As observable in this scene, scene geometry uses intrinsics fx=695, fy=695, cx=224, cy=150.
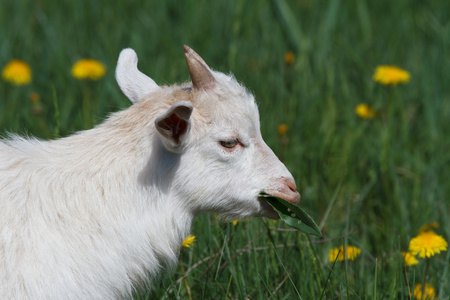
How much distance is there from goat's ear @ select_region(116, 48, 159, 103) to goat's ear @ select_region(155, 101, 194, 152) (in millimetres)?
464

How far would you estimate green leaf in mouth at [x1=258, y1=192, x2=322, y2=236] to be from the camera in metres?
3.20

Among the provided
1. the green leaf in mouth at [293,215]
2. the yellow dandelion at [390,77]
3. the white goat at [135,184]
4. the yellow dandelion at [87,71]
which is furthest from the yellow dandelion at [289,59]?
the green leaf in mouth at [293,215]

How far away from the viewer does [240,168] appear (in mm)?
3164

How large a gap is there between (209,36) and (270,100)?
3.39ft

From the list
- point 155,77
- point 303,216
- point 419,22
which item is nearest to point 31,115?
point 155,77

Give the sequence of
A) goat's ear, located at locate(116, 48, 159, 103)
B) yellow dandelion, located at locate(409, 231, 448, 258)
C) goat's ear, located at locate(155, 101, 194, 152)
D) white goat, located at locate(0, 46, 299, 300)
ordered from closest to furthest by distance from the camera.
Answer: goat's ear, located at locate(155, 101, 194, 152) < white goat, located at locate(0, 46, 299, 300) < goat's ear, located at locate(116, 48, 159, 103) < yellow dandelion, located at locate(409, 231, 448, 258)

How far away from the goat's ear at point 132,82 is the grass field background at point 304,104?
31.0 inches

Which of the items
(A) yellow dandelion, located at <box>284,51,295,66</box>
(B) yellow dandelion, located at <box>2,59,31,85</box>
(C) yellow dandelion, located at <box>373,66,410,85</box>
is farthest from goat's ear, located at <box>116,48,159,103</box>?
(A) yellow dandelion, located at <box>284,51,295,66</box>

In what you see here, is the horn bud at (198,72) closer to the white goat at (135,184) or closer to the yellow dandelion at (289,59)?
the white goat at (135,184)

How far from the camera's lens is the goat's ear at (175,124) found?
9.27ft

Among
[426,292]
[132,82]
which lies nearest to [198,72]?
[132,82]

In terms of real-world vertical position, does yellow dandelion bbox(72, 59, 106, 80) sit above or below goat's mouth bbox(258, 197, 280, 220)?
above

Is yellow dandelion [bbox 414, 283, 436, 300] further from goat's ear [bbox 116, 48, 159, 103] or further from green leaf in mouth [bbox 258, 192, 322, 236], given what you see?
goat's ear [bbox 116, 48, 159, 103]

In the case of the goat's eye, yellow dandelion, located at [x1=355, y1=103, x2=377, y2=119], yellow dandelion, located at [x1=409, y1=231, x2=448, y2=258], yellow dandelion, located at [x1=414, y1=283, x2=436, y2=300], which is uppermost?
yellow dandelion, located at [x1=355, y1=103, x2=377, y2=119]
